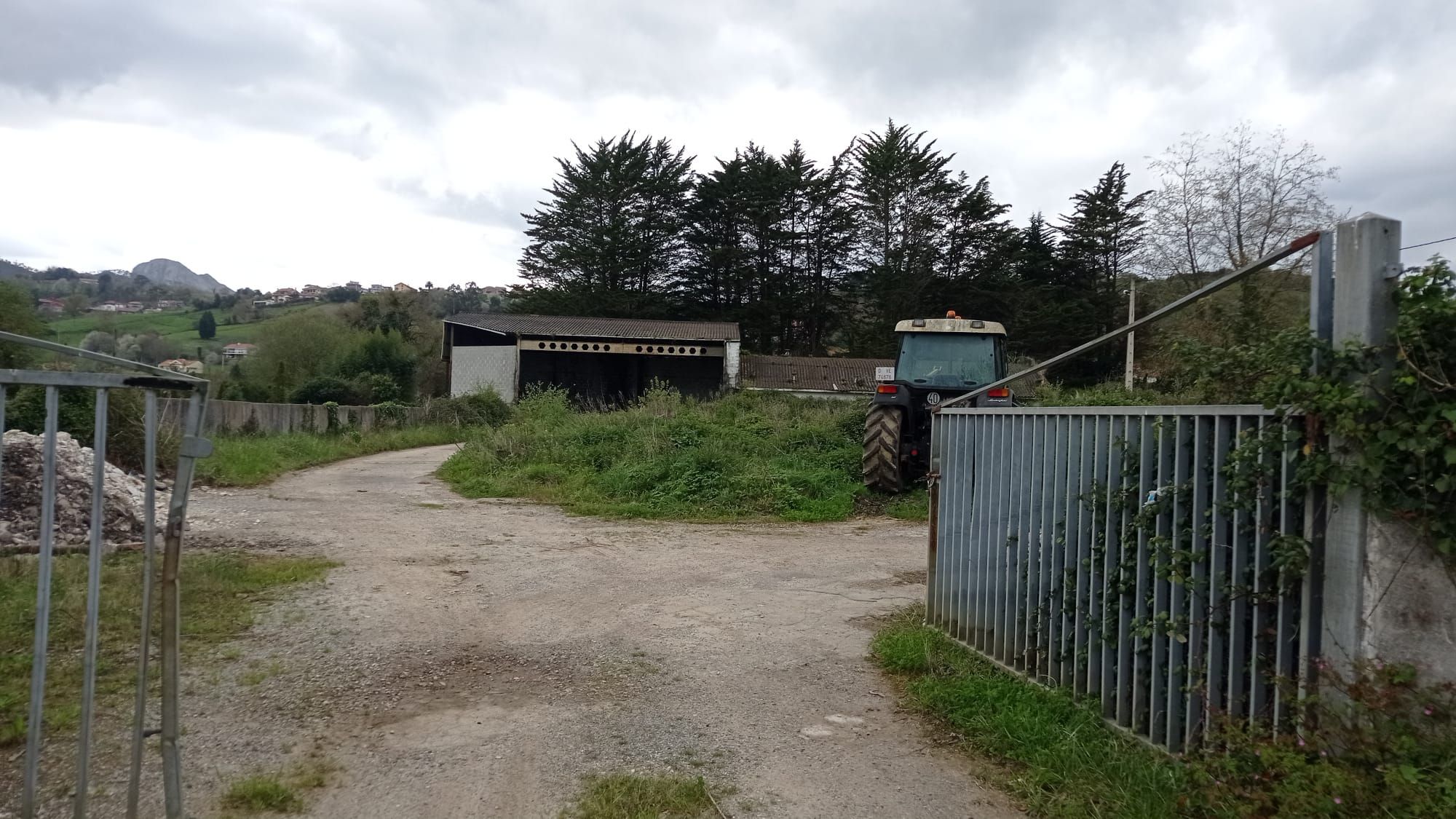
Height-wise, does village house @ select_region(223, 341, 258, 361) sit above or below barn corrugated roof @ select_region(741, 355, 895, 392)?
above

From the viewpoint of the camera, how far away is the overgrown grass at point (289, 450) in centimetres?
1589

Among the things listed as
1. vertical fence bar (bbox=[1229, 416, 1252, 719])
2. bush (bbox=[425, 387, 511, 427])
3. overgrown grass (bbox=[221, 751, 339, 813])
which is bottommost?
overgrown grass (bbox=[221, 751, 339, 813])

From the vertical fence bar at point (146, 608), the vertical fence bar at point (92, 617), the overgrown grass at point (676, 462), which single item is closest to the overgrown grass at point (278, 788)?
the vertical fence bar at point (146, 608)

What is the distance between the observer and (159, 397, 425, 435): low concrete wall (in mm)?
23062

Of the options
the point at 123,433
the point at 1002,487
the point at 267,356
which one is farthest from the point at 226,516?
the point at 267,356

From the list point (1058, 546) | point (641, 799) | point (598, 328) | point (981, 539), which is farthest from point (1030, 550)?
point (598, 328)

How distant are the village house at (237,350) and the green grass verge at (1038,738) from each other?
56200 millimetres

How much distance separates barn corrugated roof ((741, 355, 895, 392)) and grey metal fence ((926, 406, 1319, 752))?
27.2m

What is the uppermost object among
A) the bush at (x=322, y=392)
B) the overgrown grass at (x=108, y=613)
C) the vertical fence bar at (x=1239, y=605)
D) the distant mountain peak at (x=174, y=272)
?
the distant mountain peak at (x=174, y=272)

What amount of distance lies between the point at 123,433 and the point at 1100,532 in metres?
15.1

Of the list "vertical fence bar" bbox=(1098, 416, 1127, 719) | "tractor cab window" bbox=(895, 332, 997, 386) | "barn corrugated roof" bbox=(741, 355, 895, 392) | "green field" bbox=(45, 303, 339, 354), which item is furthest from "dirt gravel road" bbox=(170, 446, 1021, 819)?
"green field" bbox=(45, 303, 339, 354)

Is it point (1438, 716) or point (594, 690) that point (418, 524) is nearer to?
point (594, 690)

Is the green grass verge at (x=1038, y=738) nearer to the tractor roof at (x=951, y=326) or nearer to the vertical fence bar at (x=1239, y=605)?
the vertical fence bar at (x=1239, y=605)

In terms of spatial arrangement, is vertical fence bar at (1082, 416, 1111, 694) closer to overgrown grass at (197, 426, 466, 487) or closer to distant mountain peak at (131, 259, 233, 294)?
overgrown grass at (197, 426, 466, 487)
